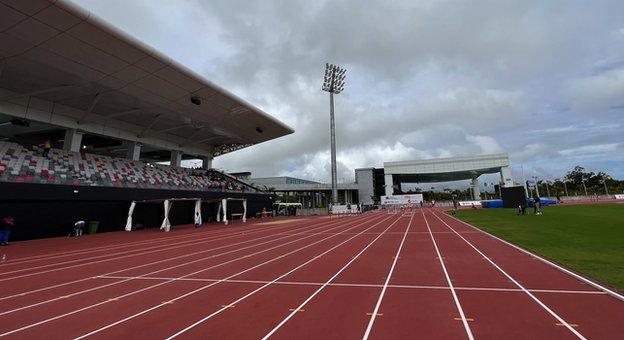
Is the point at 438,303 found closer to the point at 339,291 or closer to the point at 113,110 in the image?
the point at 339,291

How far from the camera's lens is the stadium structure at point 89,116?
56.5 feet

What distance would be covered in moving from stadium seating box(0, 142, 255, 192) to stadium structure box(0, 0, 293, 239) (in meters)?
0.09

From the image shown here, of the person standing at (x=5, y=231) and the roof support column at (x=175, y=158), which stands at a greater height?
the roof support column at (x=175, y=158)

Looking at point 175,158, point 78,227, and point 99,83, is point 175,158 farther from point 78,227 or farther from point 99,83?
point 78,227

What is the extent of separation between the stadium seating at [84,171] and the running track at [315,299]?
1285 cm

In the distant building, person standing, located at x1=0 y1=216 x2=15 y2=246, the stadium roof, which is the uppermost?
the stadium roof

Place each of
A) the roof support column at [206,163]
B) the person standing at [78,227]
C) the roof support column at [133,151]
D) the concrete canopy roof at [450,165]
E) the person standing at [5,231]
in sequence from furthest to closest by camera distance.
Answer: the concrete canopy roof at [450,165], the roof support column at [206,163], the roof support column at [133,151], the person standing at [78,227], the person standing at [5,231]

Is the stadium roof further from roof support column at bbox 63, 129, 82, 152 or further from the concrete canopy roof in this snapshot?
the concrete canopy roof

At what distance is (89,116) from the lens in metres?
27.5

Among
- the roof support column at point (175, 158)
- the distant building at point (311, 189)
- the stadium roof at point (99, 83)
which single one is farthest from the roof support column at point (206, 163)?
the distant building at point (311, 189)

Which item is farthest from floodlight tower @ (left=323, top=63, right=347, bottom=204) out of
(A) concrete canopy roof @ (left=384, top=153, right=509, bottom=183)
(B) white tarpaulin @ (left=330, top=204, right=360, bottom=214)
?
(A) concrete canopy roof @ (left=384, top=153, right=509, bottom=183)

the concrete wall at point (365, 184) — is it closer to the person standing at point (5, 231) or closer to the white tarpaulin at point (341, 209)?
the white tarpaulin at point (341, 209)

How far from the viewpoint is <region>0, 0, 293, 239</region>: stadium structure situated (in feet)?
56.5

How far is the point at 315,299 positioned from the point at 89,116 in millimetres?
29195
